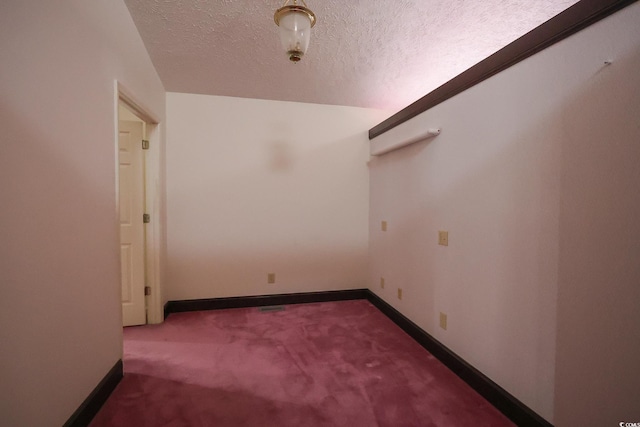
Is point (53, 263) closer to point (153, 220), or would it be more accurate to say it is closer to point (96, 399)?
point (96, 399)

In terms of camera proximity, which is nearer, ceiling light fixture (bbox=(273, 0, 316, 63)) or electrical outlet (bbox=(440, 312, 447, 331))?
ceiling light fixture (bbox=(273, 0, 316, 63))

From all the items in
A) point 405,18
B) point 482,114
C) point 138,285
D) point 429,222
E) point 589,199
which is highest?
point 405,18

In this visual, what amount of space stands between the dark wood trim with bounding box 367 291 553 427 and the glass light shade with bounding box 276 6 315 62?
86.8 inches

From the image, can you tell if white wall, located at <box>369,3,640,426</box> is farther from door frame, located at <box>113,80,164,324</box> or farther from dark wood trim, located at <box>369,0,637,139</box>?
door frame, located at <box>113,80,164,324</box>

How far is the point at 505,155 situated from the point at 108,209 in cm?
248

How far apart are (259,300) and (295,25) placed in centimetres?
285

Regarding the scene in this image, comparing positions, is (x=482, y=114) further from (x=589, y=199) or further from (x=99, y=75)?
(x=99, y=75)

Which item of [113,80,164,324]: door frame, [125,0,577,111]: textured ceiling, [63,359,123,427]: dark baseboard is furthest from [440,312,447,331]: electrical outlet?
[113,80,164,324]: door frame

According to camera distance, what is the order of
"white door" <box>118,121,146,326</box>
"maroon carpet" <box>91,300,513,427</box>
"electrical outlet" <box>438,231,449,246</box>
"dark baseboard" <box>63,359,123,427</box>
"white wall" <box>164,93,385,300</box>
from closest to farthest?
"dark baseboard" <box>63,359,123,427</box>, "maroon carpet" <box>91,300,513,427</box>, "electrical outlet" <box>438,231,449,246</box>, "white door" <box>118,121,146,326</box>, "white wall" <box>164,93,385,300</box>

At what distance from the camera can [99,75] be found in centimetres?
158

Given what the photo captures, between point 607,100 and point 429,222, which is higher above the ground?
point 607,100

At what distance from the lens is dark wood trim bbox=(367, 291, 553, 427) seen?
4.54 ft

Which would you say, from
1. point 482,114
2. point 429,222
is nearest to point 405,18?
point 482,114

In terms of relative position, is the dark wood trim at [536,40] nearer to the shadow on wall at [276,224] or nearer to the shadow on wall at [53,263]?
the shadow on wall at [276,224]
